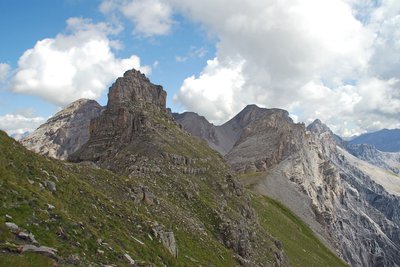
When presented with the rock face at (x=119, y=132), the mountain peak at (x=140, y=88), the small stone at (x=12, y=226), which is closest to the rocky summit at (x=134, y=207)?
the small stone at (x=12, y=226)

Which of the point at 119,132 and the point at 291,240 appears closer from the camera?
the point at 119,132

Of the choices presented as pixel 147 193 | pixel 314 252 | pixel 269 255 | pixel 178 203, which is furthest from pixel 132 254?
pixel 314 252

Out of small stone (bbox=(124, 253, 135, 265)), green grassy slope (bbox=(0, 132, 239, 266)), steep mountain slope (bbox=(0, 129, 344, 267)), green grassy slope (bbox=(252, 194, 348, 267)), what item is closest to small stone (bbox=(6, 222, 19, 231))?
steep mountain slope (bbox=(0, 129, 344, 267))

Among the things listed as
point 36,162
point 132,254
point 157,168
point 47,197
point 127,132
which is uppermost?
point 127,132

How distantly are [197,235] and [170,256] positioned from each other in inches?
520

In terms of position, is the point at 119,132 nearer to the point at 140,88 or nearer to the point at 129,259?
the point at 140,88

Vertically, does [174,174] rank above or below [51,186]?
above

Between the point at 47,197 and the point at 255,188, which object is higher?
the point at 255,188

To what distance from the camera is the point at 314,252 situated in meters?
115

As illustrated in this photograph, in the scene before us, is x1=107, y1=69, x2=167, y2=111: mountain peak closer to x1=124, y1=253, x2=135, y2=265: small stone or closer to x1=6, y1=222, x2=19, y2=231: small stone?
x1=124, y1=253, x2=135, y2=265: small stone

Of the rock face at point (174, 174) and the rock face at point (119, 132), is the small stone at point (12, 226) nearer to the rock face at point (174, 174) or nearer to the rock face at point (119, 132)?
the rock face at point (174, 174)

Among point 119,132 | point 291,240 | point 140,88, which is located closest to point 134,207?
point 119,132

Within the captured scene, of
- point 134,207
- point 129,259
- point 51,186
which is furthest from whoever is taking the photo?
point 134,207

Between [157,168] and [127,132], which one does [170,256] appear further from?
[127,132]
